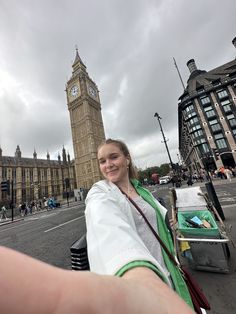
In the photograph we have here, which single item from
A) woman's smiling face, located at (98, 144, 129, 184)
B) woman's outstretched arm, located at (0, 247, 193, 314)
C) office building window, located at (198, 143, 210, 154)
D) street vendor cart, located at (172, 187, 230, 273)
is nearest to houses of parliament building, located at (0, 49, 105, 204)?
office building window, located at (198, 143, 210, 154)

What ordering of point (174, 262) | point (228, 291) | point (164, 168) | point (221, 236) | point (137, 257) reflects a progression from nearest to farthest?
point (137, 257)
point (174, 262)
point (228, 291)
point (221, 236)
point (164, 168)

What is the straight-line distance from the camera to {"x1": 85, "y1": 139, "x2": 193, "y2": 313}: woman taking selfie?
2.08 feet

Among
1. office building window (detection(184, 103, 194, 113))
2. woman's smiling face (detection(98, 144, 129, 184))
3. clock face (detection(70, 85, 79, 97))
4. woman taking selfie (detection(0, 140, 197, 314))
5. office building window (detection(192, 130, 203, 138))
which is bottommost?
woman taking selfie (detection(0, 140, 197, 314))

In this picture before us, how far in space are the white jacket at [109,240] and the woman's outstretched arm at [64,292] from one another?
0.16 meters

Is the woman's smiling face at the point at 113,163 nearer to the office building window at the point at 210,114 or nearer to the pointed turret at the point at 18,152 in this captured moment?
the office building window at the point at 210,114

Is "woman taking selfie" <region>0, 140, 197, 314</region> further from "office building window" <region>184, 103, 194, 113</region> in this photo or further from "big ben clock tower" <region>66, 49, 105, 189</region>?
"office building window" <region>184, 103, 194, 113</region>

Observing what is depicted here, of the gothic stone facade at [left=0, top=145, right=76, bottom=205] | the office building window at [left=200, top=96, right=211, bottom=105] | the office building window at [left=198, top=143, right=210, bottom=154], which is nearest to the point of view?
the office building window at [left=198, top=143, right=210, bottom=154]

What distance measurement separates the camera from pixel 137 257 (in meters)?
0.67

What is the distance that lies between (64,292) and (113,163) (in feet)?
3.76

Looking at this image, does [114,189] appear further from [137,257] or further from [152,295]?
[152,295]

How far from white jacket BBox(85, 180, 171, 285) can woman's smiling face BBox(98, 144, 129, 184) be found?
0.39m

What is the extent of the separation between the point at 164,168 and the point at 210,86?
53.6 metres

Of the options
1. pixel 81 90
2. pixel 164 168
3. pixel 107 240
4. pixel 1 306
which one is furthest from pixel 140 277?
pixel 164 168

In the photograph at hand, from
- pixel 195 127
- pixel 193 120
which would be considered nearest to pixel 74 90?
pixel 193 120
